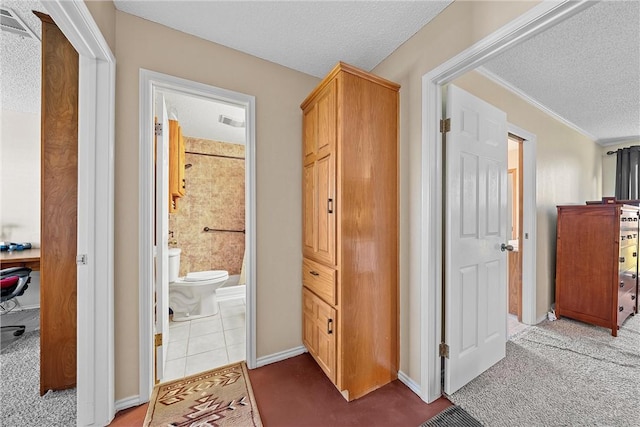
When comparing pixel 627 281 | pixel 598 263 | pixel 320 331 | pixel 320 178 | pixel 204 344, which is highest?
pixel 320 178

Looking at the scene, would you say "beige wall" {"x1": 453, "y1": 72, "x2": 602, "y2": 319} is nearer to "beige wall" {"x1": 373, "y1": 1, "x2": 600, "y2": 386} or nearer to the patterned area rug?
"beige wall" {"x1": 373, "y1": 1, "x2": 600, "y2": 386}

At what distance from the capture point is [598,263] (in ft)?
8.57

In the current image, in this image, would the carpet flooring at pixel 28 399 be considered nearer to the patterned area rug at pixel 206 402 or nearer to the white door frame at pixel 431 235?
the patterned area rug at pixel 206 402

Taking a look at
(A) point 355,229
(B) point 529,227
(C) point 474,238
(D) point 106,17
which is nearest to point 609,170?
(B) point 529,227

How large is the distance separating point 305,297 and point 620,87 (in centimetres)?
354

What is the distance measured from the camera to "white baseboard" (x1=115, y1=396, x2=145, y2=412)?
4.86 feet

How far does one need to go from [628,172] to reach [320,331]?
17.7ft

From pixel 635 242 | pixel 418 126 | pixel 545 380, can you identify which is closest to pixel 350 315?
pixel 418 126

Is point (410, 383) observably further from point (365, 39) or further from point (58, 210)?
point (58, 210)

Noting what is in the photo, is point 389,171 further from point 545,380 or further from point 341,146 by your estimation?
point 545,380

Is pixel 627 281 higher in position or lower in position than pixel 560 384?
higher

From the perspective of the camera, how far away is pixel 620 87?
7.58ft

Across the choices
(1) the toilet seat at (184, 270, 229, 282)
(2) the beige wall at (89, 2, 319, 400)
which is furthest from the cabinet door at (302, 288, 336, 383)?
(1) the toilet seat at (184, 270, 229, 282)

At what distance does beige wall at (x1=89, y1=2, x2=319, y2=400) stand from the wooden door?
13.8 inches
